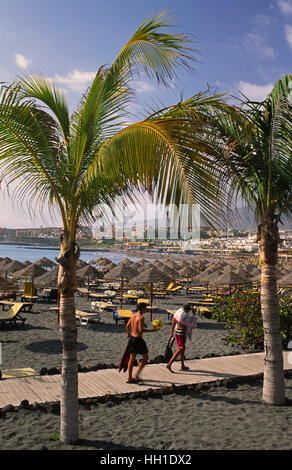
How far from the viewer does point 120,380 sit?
7000 mm

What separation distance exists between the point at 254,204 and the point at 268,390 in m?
3.07

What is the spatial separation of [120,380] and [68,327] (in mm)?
3058

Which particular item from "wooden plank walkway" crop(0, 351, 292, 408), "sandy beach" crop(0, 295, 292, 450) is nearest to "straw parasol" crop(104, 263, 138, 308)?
"wooden plank walkway" crop(0, 351, 292, 408)

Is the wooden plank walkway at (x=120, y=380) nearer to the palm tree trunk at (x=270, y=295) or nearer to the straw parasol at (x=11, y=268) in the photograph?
the palm tree trunk at (x=270, y=295)

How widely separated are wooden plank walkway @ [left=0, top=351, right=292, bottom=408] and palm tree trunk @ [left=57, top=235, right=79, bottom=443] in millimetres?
1574

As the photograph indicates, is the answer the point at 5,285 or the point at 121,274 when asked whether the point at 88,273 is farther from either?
the point at 5,285

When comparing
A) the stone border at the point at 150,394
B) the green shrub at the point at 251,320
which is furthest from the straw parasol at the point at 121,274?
the stone border at the point at 150,394

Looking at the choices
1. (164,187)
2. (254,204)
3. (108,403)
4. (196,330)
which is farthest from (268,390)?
(196,330)

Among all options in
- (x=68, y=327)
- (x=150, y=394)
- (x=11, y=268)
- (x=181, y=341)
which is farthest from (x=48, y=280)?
(x=68, y=327)

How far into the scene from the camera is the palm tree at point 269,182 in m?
5.74

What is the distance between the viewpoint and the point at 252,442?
196 inches

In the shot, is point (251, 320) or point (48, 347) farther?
point (48, 347)

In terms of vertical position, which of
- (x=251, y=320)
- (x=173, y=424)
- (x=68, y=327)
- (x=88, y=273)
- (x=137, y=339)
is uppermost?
(x=68, y=327)
